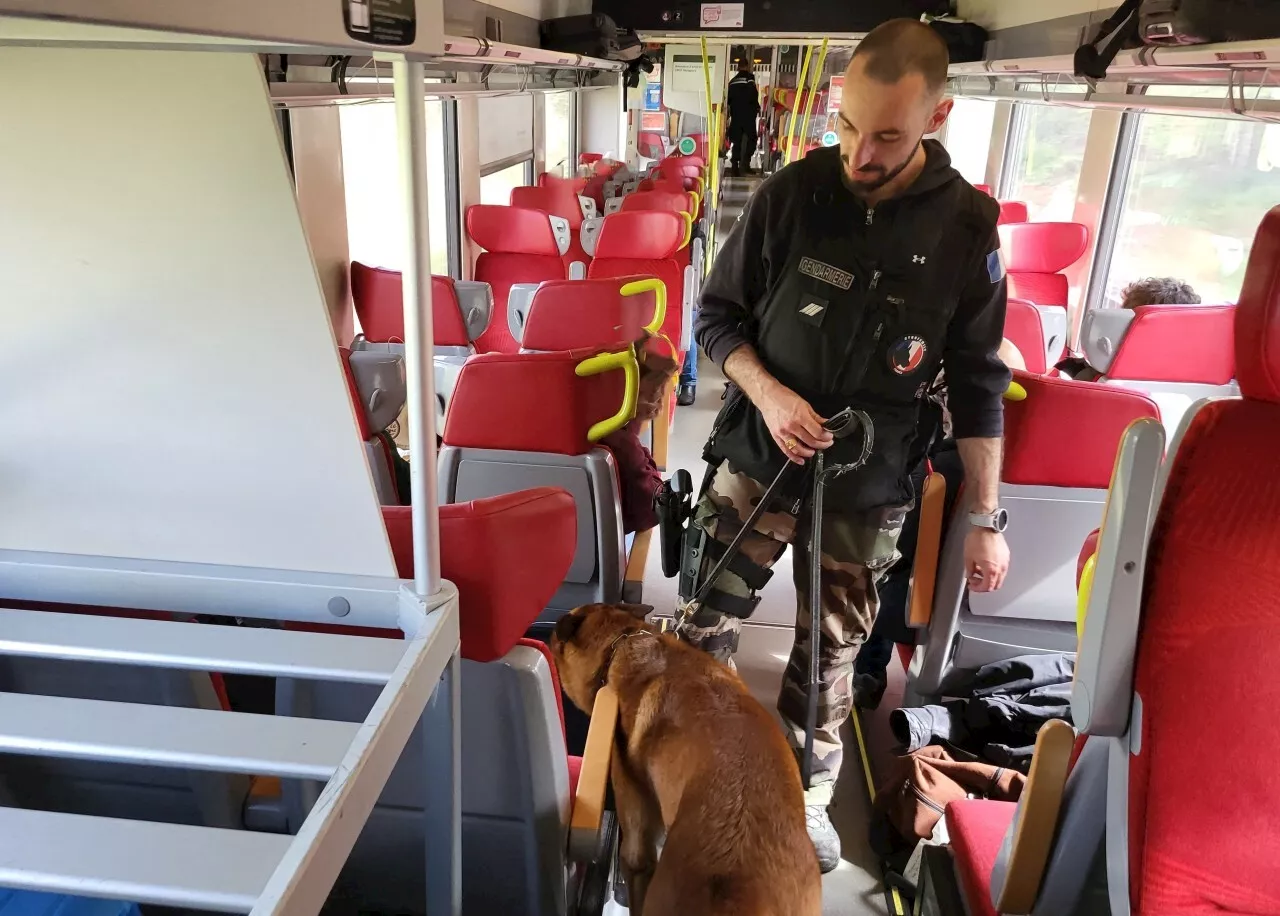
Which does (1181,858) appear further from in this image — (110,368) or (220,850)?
(110,368)

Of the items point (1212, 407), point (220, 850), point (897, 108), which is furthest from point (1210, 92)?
point (220, 850)

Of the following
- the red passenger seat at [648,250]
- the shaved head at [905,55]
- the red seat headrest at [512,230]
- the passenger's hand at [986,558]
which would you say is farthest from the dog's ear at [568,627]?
the red seat headrest at [512,230]

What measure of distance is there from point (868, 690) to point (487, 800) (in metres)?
1.69

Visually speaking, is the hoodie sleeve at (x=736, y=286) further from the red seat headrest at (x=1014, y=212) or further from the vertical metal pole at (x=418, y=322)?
the red seat headrest at (x=1014, y=212)

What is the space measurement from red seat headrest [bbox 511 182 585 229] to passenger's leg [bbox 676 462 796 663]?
4324mm

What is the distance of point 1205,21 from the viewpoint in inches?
102

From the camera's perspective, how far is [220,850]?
760 millimetres

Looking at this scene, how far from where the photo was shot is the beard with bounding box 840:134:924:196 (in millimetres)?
1868

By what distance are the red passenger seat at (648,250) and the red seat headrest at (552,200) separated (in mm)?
1423

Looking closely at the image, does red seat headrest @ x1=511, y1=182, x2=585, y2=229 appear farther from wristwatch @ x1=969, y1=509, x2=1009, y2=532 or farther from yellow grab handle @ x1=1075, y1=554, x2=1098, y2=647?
yellow grab handle @ x1=1075, y1=554, x2=1098, y2=647

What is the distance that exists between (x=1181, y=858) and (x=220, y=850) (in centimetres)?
122

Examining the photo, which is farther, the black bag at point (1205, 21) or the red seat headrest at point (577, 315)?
the red seat headrest at point (577, 315)

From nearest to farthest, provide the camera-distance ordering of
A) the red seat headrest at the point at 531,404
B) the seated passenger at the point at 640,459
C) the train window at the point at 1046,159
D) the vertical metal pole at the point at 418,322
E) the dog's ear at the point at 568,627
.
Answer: the vertical metal pole at the point at 418,322 < the dog's ear at the point at 568,627 < the red seat headrest at the point at 531,404 < the seated passenger at the point at 640,459 < the train window at the point at 1046,159

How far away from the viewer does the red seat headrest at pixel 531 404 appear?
7.64 feet
